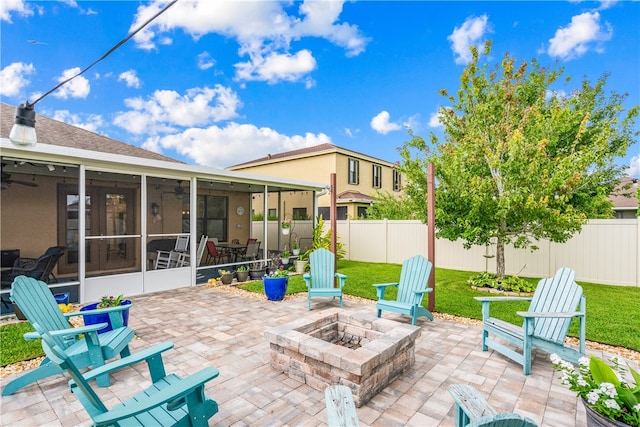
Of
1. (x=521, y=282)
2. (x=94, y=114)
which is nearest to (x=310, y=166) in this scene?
(x=94, y=114)

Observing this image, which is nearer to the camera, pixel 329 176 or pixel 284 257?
pixel 284 257

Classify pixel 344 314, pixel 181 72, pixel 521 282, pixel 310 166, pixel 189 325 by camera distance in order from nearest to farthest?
pixel 344 314, pixel 189 325, pixel 521 282, pixel 181 72, pixel 310 166

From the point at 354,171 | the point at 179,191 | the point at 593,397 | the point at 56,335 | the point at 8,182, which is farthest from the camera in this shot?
the point at 354,171

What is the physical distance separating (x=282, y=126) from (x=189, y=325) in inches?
628

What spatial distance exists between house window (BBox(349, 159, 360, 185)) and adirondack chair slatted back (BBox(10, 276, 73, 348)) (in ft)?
51.0

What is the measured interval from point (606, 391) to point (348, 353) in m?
1.73

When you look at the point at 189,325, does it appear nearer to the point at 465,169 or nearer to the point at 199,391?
the point at 199,391

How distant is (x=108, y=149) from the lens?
8.99 meters

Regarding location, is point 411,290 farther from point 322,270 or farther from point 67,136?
point 67,136

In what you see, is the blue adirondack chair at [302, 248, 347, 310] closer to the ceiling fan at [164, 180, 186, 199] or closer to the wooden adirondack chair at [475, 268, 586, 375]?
the wooden adirondack chair at [475, 268, 586, 375]

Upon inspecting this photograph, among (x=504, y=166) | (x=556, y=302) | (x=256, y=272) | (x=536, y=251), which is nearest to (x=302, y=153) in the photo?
(x=256, y=272)

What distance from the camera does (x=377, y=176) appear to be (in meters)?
20.0

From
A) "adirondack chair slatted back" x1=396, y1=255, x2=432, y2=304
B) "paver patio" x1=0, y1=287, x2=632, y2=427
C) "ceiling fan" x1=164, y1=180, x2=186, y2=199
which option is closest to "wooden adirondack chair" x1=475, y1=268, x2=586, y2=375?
"paver patio" x1=0, y1=287, x2=632, y2=427

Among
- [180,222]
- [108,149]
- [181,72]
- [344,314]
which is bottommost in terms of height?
[344,314]
